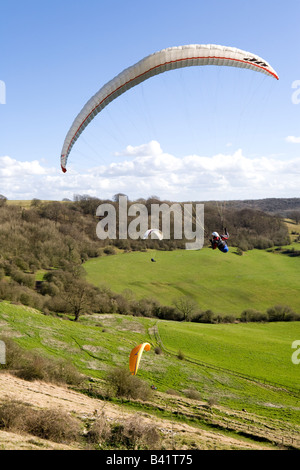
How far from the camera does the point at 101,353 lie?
3381 centimetres

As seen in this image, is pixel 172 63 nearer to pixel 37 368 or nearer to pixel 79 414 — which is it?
pixel 79 414

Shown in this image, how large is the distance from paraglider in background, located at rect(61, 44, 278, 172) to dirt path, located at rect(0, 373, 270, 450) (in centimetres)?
1675

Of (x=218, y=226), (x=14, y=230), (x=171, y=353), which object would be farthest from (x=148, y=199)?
(x=171, y=353)

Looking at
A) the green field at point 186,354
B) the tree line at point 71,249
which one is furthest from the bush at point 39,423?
the tree line at point 71,249

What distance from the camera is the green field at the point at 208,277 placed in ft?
234

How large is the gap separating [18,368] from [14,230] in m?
60.5

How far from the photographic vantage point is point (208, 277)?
83562 millimetres

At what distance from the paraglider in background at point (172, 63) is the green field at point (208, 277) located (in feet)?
173

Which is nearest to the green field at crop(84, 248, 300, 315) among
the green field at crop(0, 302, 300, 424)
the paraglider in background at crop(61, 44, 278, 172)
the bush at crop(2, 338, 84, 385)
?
the green field at crop(0, 302, 300, 424)

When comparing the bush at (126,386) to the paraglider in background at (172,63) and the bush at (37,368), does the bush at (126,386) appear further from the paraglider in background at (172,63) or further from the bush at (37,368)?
the paraglider in background at (172,63)

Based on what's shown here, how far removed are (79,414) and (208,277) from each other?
2688 inches

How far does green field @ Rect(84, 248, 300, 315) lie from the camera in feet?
234

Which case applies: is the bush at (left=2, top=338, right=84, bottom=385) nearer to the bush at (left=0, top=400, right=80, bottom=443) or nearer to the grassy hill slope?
the grassy hill slope
